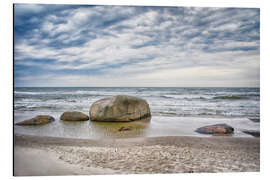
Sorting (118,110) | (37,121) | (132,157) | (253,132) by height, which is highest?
(118,110)

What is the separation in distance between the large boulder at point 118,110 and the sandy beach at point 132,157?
1924 mm

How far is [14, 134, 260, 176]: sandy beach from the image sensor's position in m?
2.93

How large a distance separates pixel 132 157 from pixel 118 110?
278 cm

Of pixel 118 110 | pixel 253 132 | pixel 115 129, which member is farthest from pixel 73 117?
pixel 253 132

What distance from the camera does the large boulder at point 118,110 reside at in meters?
5.79

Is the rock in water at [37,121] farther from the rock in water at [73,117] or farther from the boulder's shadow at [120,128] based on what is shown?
the boulder's shadow at [120,128]

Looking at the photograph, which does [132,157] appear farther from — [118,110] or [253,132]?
[253,132]

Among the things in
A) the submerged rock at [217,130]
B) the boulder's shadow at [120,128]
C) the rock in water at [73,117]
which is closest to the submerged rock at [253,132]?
the submerged rock at [217,130]

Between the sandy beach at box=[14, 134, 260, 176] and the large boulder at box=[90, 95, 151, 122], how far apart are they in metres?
1.92

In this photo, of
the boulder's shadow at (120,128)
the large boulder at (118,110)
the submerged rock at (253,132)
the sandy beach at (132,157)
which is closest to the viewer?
the sandy beach at (132,157)

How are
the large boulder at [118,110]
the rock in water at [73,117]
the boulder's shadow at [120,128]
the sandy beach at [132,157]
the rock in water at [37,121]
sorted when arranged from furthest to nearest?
the rock in water at [73,117]
the large boulder at [118,110]
the rock in water at [37,121]
the boulder's shadow at [120,128]
the sandy beach at [132,157]

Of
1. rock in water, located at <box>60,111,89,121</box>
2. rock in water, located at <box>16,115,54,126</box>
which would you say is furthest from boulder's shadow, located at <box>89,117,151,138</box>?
rock in water, located at <box>16,115,54,126</box>

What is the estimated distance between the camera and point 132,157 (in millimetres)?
3102
